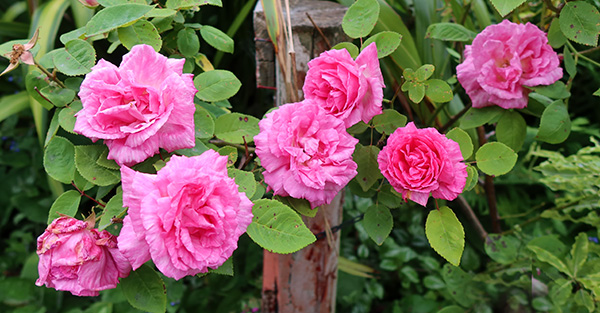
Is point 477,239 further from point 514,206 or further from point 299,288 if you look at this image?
point 299,288

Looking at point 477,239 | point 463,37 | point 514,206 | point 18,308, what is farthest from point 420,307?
point 18,308

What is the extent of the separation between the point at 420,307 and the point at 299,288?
0.52 metres

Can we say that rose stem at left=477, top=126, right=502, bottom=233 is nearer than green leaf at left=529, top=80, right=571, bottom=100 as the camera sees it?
No

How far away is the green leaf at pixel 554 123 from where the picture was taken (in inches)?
29.0

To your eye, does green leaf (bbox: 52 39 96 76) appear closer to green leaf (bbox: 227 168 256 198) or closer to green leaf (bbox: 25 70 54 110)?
green leaf (bbox: 25 70 54 110)

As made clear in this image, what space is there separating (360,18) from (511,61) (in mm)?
260

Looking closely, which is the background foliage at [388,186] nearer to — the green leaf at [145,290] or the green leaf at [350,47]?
the green leaf at [350,47]

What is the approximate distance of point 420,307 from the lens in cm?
134

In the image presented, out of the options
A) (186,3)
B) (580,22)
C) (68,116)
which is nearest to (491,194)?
(580,22)

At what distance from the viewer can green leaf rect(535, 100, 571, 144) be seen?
737 mm

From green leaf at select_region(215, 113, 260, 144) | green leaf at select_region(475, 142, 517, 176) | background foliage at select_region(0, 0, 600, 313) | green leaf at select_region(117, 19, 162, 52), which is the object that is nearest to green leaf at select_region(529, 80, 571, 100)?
background foliage at select_region(0, 0, 600, 313)

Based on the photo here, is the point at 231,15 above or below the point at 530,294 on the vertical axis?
above

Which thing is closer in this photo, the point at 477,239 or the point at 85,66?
the point at 85,66

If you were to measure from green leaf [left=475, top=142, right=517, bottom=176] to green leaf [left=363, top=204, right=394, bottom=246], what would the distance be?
6.4 inches
